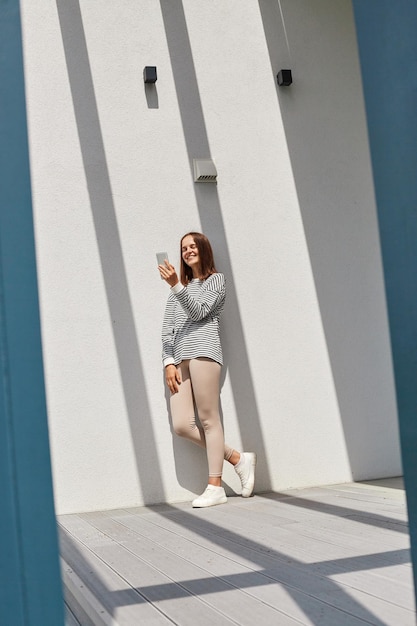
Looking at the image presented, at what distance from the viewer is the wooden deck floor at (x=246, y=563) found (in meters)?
2.08

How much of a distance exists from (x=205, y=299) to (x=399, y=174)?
3.27m

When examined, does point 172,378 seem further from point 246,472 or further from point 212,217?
point 212,217

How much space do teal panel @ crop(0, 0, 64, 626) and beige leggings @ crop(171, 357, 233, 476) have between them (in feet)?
10.4

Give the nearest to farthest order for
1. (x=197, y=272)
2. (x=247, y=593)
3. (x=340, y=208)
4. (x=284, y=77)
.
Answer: (x=247, y=593), (x=197, y=272), (x=284, y=77), (x=340, y=208)

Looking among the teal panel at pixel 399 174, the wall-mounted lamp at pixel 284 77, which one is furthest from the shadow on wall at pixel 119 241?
the teal panel at pixel 399 174

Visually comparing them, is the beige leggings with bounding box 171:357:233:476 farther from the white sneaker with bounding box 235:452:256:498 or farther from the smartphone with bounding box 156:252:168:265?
the smartphone with bounding box 156:252:168:265

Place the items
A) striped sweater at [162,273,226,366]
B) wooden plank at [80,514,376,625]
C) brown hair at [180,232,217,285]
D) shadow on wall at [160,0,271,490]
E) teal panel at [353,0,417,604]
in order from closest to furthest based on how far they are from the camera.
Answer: teal panel at [353,0,417,604] < wooden plank at [80,514,376,625] < striped sweater at [162,273,226,366] < brown hair at [180,232,217,285] < shadow on wall at [160,0,271,490]

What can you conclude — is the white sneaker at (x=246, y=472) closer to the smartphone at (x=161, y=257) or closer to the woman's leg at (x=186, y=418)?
the woman's leg at (x=186, y=418)

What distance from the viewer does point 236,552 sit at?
9.45 feet

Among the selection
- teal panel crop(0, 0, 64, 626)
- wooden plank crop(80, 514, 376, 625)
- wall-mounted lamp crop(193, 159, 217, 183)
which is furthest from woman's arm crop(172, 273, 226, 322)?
teal panel crop(0, 0, 64, 626)

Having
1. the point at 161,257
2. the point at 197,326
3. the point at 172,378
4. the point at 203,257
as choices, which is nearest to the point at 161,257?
the point at 161,257

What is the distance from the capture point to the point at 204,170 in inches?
178

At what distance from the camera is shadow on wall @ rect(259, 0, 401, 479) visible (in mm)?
4742

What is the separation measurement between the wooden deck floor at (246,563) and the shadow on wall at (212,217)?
0.51 meters
